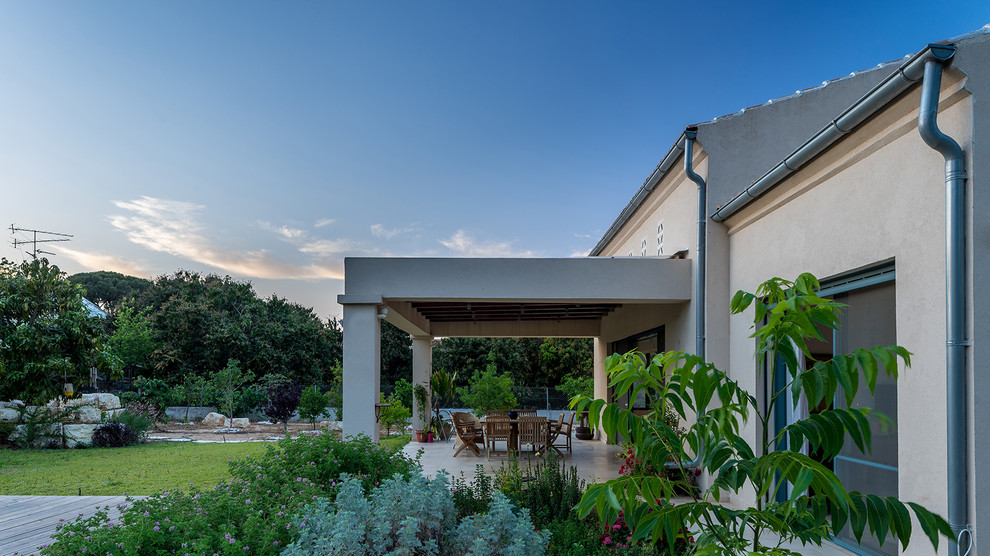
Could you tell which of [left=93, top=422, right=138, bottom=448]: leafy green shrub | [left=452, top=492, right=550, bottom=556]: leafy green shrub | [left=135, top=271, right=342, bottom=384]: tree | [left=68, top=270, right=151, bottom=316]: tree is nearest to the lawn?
[left=93, top=422, right=138, bottom=448]: leafy green shrub

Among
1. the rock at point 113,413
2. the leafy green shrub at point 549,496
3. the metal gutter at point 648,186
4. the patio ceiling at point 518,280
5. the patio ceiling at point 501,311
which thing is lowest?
the rock at point 113,413

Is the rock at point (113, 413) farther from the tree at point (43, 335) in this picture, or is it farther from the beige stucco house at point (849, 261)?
the beige stucco house at point (849, 261)

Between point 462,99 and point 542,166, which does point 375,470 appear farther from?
point 542,166

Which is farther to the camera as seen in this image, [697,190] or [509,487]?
[697,190]

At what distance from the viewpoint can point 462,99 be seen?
14.2 meters

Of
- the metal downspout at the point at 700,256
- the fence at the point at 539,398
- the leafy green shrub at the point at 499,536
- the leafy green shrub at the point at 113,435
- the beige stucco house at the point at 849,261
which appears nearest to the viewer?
the leafy green shrub at the point at 499,536

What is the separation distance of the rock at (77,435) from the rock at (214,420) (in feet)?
18.9

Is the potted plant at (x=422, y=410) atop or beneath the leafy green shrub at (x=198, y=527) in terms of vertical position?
beneath

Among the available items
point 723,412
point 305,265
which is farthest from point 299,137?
point 723,412

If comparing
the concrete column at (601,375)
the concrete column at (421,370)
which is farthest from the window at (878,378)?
the concrete column at (421,370)

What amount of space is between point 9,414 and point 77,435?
2.47 m

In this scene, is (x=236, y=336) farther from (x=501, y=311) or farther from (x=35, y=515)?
(x=35, y=515)

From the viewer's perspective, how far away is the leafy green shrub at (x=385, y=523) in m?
3.51

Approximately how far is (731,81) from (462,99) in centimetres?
600
